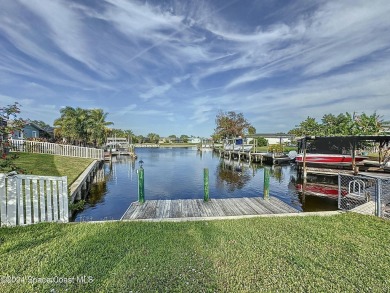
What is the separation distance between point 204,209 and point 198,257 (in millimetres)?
3727

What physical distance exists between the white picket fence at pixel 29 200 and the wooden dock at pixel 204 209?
1832 mm

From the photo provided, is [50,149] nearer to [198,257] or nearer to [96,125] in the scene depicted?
[96,125]

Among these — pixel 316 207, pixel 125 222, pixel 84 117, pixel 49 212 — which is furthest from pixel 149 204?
pixel 84 117

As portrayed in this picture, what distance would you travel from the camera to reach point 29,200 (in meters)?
5.19

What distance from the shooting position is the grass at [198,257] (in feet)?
9.97

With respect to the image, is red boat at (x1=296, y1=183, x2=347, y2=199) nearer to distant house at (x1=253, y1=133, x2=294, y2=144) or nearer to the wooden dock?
the wooden dock

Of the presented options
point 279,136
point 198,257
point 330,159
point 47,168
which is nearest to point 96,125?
point 47,168

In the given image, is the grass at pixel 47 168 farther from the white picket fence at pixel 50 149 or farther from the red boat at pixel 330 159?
the red boat at pixel 330 159

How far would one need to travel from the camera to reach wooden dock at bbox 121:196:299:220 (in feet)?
22.4

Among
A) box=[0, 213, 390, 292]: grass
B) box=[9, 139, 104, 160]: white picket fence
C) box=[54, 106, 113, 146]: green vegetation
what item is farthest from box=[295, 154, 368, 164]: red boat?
box=[54, 106, 113, 146]: green vegetation

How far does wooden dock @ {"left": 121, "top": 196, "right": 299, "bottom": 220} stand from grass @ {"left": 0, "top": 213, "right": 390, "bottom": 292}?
51.9 inches

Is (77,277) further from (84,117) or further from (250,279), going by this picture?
(84,117)

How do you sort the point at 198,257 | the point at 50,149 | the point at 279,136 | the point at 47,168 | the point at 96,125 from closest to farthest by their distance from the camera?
the point at 198,257 → the point at 47,168 → the point at 50,149 → the point at 96,125 → the point at 279,136

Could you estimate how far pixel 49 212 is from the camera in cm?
539
